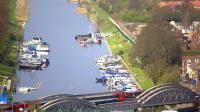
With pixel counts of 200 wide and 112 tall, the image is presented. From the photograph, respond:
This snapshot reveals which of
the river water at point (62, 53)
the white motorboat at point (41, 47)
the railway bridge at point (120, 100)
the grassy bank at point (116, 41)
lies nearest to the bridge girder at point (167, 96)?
the railway bridge at point (120, 100)

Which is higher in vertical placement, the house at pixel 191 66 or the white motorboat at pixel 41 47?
the white motorboat at pixel 41 47

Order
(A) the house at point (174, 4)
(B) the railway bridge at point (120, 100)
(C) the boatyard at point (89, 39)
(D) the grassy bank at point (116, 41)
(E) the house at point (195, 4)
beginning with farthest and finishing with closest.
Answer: (E) the house at point (195, 4) < (A) the house at point (174, 4) < (C) the boatyard at point (89, 39) < (D) the grassy bank at point (116, 41) < (B) the railway bridge at point (120, 100)

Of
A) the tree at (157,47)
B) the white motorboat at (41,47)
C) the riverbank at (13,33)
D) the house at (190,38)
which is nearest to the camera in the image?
the tree at (157,47)

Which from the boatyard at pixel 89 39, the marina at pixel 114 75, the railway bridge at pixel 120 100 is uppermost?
the boatyard at pixel 89 39

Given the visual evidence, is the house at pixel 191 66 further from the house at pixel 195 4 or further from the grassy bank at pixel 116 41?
the house at pixel 195 4

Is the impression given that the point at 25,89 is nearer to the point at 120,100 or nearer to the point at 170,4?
the point at 120,100

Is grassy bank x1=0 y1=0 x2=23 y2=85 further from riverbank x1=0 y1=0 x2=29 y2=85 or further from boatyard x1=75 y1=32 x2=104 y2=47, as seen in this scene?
boatyard x1=75 y1=32 x2=104 y2=47

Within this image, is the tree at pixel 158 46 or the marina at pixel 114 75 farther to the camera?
the tree at pixel 158 46
